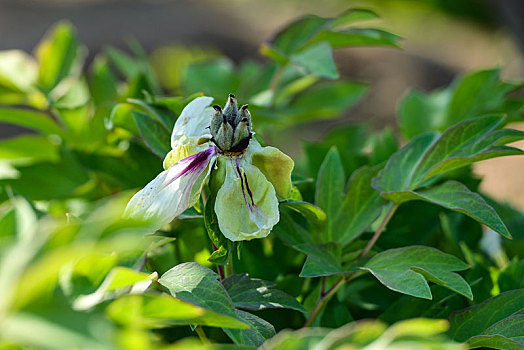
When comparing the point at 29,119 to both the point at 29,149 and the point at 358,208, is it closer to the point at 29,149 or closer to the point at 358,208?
the point at 29,149

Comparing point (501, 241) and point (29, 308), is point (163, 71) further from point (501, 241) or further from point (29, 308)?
point (29, 308)

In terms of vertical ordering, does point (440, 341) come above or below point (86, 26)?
above

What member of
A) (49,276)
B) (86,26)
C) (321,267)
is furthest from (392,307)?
A: (86,26)

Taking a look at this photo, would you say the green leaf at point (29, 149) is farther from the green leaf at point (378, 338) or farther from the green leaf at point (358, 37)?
the green leaf at point (378, 338)

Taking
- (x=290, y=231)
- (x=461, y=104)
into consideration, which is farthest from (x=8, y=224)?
(x=461, y=104)

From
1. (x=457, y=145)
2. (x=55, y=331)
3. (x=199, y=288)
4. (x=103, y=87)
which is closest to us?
(x=55, y=331)

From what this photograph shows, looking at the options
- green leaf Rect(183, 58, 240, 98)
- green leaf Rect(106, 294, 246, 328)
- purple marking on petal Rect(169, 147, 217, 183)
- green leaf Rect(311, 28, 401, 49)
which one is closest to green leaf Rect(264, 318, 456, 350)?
green leaf Rect(106, 294, 246, 328)
